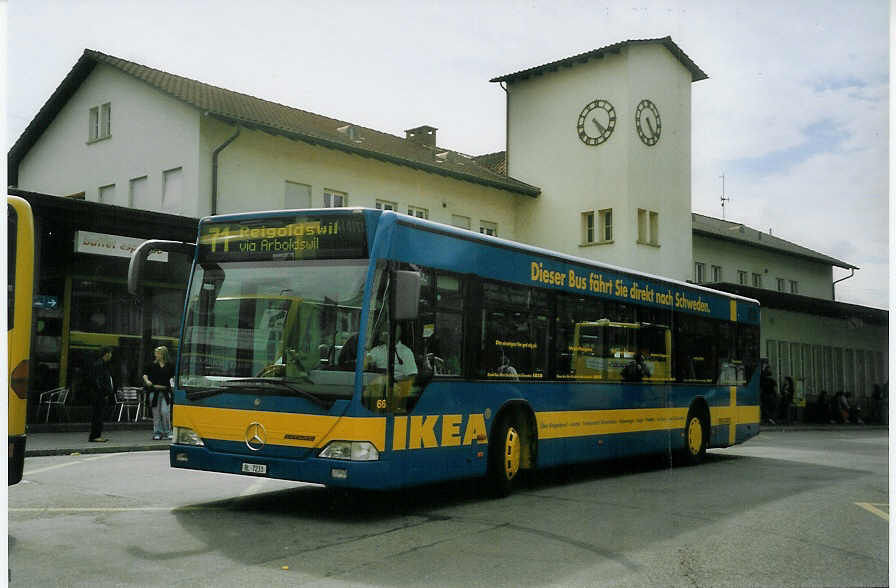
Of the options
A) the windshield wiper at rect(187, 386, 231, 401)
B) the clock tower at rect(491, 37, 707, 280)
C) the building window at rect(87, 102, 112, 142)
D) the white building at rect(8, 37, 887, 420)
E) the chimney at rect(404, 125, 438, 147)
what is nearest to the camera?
the windshield wiper at rect(187, 386, 231, 401)

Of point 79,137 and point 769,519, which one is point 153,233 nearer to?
point 79,137

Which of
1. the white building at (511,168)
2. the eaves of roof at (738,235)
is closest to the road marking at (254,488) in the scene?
the white building at (511,168)

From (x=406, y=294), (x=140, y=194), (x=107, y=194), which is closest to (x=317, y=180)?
(x=140, y=194)

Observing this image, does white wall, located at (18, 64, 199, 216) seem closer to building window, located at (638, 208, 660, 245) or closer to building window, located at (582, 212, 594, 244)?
Result: building window, located at (582, 212, 594, 244)

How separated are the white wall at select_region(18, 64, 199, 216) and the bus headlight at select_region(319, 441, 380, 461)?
16795 millimetres

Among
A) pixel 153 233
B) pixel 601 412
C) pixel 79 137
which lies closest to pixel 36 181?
pixel 79 137

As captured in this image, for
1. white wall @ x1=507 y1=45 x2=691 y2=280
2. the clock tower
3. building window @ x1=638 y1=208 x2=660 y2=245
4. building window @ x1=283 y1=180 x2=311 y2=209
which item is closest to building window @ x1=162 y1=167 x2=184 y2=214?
building window @ x1=283 y1=180 x2=311 y2=209

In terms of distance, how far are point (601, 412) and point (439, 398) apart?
12.1ft

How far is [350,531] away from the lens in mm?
8312

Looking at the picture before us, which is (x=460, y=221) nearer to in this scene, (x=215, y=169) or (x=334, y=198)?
(x=334, y=198)

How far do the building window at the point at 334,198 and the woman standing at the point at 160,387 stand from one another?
34.7 ft

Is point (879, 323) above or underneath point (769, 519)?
above

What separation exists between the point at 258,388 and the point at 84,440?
397 inches

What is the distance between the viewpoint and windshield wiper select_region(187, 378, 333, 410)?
870 cm
